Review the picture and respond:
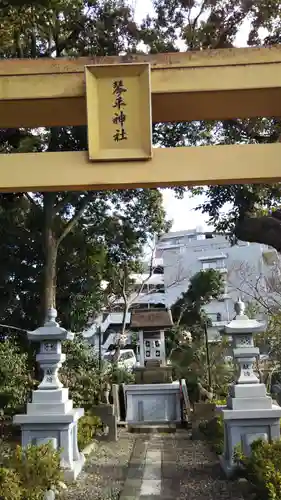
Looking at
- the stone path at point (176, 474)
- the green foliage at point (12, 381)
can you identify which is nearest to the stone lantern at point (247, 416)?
the stone path at point (176, 474)

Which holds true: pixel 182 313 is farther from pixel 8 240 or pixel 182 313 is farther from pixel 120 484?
pixel 120 484

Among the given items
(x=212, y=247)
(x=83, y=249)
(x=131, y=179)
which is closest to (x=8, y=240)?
(x=83, y=249)

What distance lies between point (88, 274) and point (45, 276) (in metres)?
2.63

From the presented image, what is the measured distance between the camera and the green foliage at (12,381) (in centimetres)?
888

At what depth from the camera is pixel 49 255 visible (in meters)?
10.7

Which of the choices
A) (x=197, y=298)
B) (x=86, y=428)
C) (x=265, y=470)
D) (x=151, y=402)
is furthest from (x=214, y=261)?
(x=265, y=470)

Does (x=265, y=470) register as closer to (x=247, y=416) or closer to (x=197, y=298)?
(x=247, y=416)

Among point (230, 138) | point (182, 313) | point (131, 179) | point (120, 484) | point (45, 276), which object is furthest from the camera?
point (182, 313)

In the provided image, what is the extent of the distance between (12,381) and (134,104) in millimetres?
6347

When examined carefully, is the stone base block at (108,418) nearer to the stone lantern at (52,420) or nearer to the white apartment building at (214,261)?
the stone lantern at (52,420)

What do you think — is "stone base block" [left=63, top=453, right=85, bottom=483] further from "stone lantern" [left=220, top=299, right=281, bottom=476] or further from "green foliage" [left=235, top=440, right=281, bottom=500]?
"green foliage" [left=235, top=440, right=281, bottom=500]

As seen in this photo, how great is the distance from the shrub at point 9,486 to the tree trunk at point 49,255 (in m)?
5.61

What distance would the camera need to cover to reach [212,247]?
123 ft

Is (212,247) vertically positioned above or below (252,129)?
above
